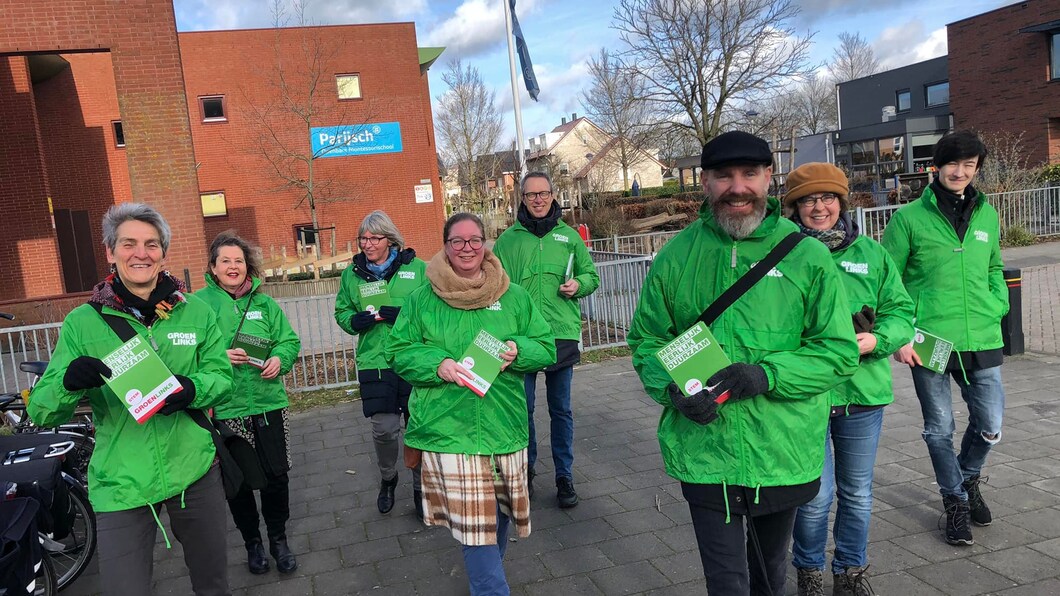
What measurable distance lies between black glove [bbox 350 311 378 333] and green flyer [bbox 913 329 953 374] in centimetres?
329

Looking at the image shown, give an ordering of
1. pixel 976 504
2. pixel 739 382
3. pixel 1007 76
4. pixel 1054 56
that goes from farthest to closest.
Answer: pixel 1007 76
pixel 1054 56
pixel 976 504
pixel 739 382

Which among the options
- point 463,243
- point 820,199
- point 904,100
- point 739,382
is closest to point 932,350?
point 820,199

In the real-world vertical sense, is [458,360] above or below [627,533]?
above

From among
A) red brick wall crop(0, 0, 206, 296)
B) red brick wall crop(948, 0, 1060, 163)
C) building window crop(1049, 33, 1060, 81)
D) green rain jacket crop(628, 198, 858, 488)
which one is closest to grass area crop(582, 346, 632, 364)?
red brick wall crop(0, 0, 206, 296)

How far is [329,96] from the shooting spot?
29.2m

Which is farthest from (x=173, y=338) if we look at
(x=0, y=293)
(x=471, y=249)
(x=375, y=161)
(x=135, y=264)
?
(x=375, y=161)

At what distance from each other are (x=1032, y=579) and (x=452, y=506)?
284 centimetres

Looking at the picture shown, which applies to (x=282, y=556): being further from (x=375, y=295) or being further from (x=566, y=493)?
(x=566, y=493)

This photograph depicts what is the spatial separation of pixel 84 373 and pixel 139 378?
0.61ft

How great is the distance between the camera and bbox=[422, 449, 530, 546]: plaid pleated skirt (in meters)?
3.26

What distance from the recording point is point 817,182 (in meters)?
3.44

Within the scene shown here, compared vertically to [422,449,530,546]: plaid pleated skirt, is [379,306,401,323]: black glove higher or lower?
higher

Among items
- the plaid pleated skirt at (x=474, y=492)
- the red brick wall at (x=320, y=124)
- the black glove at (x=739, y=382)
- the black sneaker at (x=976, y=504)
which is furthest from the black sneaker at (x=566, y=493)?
the red brick wall at (x=320, y=124)

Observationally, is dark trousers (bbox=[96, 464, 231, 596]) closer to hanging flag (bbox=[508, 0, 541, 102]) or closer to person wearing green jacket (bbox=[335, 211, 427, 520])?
person wearing green jacket (bbox=[335, 211, 427, 520])
